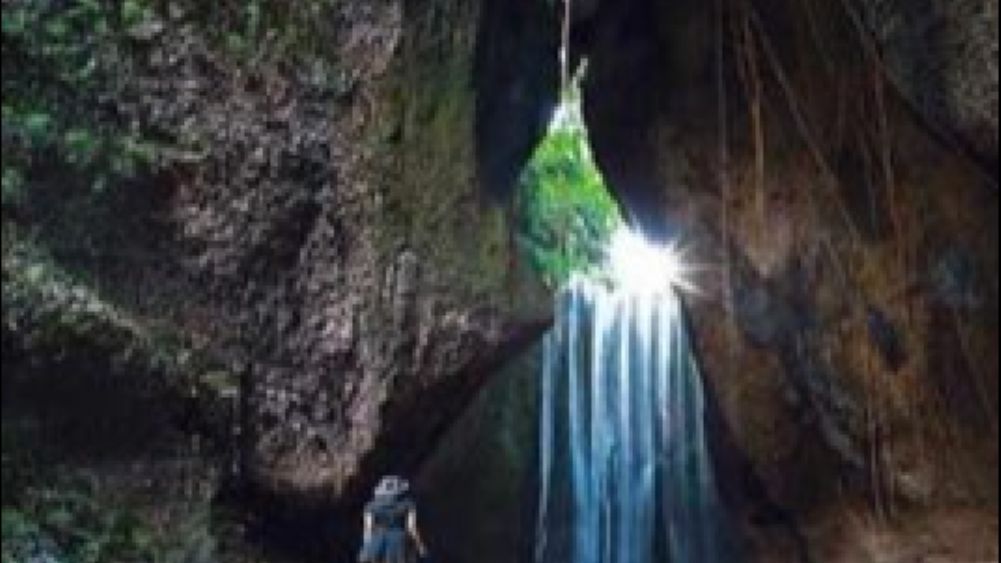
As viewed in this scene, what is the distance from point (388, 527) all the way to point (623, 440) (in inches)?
183

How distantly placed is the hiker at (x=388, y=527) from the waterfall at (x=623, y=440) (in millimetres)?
3614

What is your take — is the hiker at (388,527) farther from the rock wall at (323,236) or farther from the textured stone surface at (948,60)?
the textured stone surface at (948,60)

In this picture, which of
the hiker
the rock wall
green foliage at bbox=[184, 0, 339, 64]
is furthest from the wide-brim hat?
green foliage at bbox=[184, 0, 339, 64]

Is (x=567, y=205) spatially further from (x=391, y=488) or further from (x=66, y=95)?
(x=66, y=95)

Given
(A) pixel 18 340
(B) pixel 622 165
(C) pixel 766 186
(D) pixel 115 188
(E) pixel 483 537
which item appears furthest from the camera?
(E) pixel 483 537

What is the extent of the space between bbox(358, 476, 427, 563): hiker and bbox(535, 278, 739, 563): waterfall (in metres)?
3.61

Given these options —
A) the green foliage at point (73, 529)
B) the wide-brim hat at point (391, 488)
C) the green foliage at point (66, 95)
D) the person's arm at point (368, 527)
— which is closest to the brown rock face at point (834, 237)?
the wide-brim hat at point (391, 488)

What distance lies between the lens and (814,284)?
9.46 metres

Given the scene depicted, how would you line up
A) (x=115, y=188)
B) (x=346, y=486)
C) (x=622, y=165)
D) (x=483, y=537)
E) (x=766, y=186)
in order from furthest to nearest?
(x=483, y=537)
(x=622, y=165)
(x=766, y=186)
(x=346, y=486)
(x=115, y=188)

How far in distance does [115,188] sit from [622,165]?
4331 mm

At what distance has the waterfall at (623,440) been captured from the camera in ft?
42.1

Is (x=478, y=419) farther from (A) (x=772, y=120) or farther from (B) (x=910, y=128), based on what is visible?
(B) (x=910, y=128)

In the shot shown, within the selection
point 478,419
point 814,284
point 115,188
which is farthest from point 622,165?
point 115,188

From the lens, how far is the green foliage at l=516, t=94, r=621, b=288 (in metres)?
14.9
